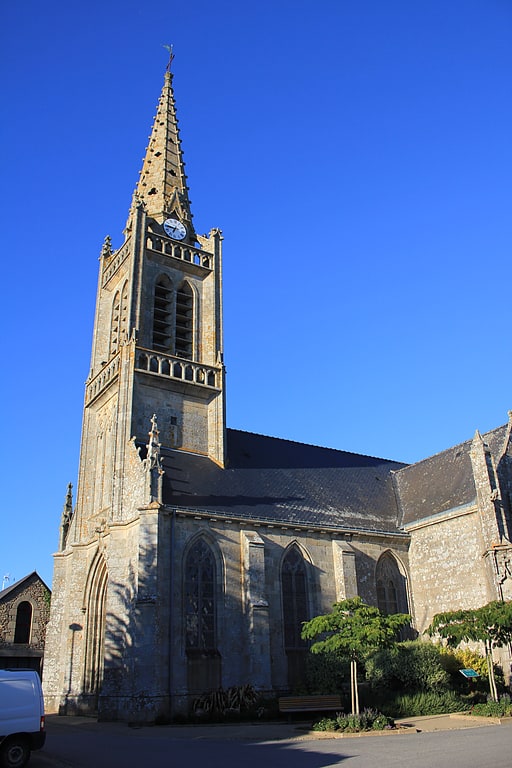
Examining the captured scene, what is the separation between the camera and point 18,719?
12.5 m

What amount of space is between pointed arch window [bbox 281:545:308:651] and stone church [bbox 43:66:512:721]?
0.17 feet

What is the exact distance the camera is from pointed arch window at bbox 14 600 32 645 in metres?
35.2

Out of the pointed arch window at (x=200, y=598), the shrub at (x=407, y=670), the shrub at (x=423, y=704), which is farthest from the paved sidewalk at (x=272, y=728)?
the pointed arch window at (x=200, y=598)

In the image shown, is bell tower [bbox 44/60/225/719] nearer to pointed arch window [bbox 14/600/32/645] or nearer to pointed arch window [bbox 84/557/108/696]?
pointed arch window [bbox 84/557/108/696]

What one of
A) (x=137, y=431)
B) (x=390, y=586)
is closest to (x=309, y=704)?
(x=390, y=586)

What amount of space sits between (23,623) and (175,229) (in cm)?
2262

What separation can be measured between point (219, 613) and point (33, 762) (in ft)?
35.3

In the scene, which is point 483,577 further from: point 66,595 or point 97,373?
point 97,373

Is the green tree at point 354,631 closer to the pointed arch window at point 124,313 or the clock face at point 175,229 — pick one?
the pointed arch window at point 124,313

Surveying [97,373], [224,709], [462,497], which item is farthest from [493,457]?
[97,373]

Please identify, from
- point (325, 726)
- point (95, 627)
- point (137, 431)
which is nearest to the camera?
point (325, 726)

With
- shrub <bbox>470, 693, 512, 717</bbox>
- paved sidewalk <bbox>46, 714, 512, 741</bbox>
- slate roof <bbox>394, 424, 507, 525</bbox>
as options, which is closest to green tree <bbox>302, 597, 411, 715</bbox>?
paved sidewalk <bbox>46, 714, 512, 741</bbox>

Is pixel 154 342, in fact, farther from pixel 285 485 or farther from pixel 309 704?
pixel 309 704

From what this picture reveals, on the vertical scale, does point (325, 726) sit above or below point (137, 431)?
below
